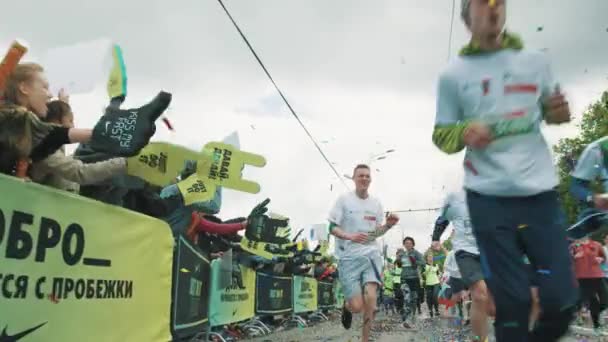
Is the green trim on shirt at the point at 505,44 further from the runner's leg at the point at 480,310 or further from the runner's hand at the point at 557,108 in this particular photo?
the runner's leg at the point at 480,310

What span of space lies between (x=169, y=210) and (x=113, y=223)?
1.71 m

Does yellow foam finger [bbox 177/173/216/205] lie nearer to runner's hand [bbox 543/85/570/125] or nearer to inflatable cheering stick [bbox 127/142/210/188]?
inflatable cheering stick [bbox 127/142/210/188]

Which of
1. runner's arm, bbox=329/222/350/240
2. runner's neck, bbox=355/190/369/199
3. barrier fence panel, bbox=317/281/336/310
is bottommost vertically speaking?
barrier fence panel, bbox=317/281/336/310

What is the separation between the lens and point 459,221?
6.28 meters

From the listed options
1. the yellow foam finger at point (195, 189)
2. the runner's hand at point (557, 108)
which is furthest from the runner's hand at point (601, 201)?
the yellow foam finger at point (195, 189)

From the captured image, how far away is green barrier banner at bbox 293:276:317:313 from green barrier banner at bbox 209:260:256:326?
3418 millimetres

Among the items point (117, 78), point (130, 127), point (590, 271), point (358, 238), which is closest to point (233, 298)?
point (358, 238)

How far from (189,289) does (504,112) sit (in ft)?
13.5

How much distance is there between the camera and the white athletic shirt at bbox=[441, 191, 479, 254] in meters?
5.92

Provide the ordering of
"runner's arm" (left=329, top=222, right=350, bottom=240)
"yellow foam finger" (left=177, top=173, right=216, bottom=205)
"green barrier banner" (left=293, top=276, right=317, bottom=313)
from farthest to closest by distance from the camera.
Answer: "green barrier banner" (left=293, top=276, right=317, bottom=313) → "runner's arm" (left=329, top=222, right=350, bottom=240) → "yellow foam finger" (left=177, top=173, right=216, bottom=205)

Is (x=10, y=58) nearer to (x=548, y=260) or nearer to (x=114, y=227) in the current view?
(x=114, y=227)

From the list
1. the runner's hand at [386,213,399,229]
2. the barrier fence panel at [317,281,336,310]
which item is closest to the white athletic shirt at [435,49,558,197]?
the runner's hand at [386,213,399,229]

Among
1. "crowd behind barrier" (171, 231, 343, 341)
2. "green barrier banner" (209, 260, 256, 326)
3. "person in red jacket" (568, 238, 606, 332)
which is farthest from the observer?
"person in red jacket" (568, 238, 606, 332)

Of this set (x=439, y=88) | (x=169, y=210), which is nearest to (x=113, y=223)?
(x=169, y=210)
